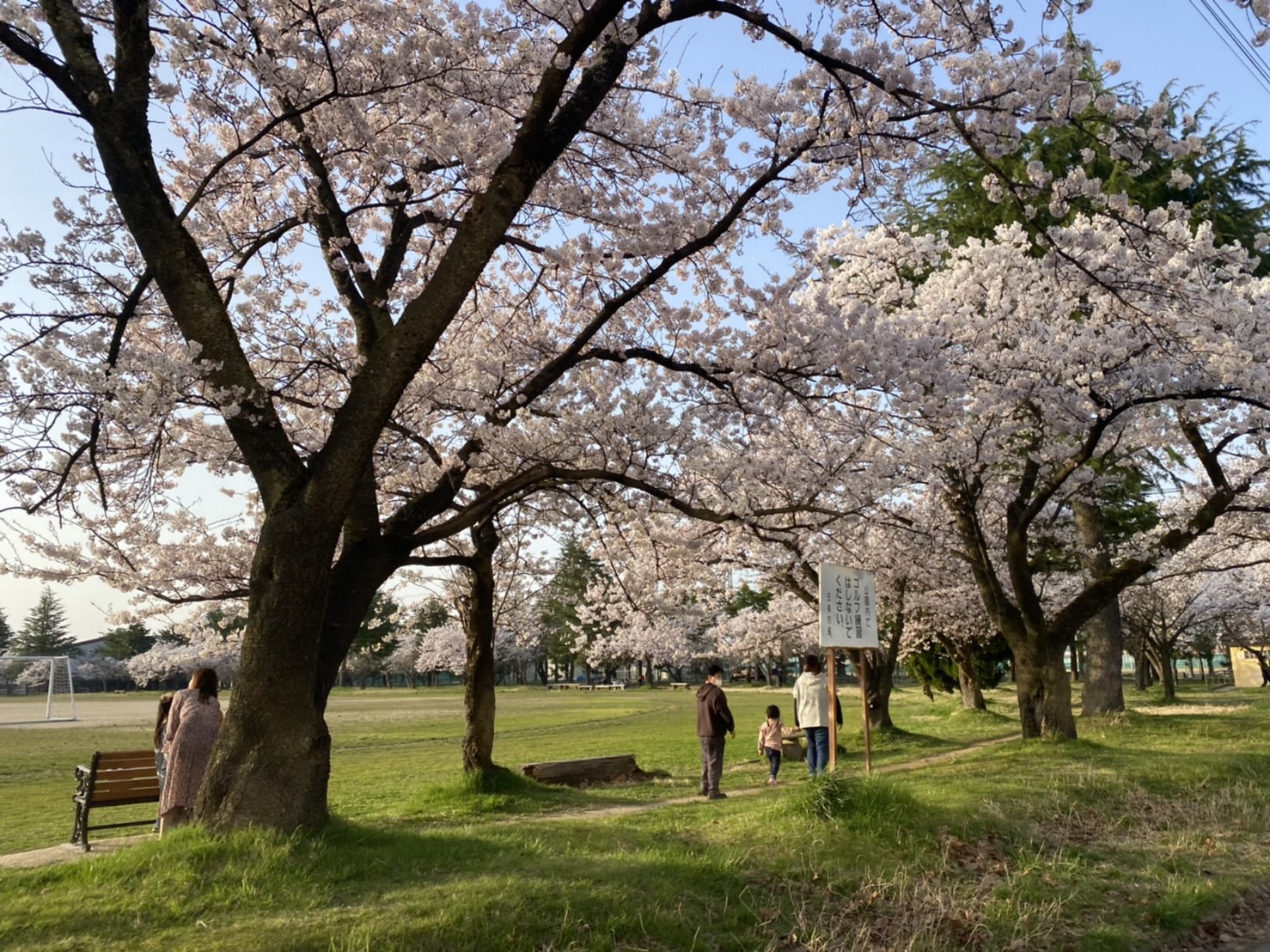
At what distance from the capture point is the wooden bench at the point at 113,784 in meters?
7.92

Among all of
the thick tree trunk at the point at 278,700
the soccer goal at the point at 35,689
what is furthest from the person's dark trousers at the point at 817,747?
the soccer goal at the point at 35,689

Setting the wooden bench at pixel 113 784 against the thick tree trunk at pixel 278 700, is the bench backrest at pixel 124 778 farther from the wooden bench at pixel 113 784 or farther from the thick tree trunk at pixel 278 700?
the thick tree trunk at pixel 278 700

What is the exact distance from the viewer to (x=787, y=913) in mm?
5137

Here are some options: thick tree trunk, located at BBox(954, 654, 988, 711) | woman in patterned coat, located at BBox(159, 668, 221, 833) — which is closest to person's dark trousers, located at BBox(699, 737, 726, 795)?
woman in patterned coat, located at BBox(159, 668, 221, 833)

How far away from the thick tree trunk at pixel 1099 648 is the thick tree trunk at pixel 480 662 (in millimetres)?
12496

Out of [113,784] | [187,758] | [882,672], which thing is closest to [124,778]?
[113,784]

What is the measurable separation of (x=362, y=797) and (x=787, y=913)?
9.47 m

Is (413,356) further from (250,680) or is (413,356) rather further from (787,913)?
(787,913)

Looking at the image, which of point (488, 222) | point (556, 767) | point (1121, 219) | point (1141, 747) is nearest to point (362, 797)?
point (556, 767)

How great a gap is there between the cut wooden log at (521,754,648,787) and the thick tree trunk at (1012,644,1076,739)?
6.09m

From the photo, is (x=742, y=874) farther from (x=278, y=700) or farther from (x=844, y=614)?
(x=844, y=614)

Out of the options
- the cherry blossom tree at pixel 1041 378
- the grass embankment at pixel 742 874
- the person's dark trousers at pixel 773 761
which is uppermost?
the cherry blossom tree at pixel 1041 378

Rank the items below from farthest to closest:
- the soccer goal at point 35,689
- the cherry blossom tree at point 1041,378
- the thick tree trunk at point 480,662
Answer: the soccer goal at point 35,689
the thick tree trunk at point 480,662
the cherry blossom tree at point 1041,378

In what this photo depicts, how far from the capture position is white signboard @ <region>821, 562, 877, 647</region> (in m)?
9.40
